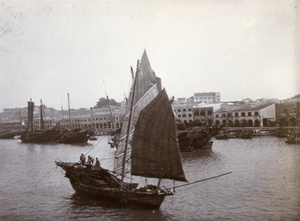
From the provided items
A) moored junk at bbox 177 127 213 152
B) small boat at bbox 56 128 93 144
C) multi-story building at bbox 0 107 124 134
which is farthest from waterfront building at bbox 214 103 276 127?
multi-story building at bbox 0 107 124 134

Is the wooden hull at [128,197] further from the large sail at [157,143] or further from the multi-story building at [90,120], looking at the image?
the multi-story building at [90,120]

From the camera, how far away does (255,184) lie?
85.1ft

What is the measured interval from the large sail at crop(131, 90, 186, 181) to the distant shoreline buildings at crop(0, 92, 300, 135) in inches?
1028

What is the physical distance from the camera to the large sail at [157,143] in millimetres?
19978

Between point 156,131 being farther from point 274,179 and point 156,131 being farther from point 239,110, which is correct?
point 239,110

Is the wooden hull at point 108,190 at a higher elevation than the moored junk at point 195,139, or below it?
below

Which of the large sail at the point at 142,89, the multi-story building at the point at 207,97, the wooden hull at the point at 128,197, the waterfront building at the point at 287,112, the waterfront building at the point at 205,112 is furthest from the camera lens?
the multi-story building at the point at 207,97

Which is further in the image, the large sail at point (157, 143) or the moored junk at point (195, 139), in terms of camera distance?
the moored junk at point (195, 139)

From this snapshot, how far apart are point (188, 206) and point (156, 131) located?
17.3 feet

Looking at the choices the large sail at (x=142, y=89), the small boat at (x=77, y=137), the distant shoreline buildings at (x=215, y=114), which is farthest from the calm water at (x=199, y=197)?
the small boat at (x=77, y=137)

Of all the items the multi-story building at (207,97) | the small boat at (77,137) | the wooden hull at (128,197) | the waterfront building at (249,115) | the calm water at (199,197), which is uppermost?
the multi-story building at (207,97)

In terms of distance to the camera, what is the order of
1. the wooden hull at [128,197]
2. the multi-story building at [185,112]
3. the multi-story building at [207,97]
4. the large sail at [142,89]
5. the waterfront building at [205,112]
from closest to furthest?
the wooden hull at [128,197] < the large sail at [142,89] < the waterfront building at [205,112] < the multi-story building at [185,112] < the multi-story building at [207,97]

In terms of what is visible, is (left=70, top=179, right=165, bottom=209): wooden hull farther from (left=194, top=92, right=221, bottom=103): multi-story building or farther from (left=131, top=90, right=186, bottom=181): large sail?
(left=194, top=92, right=221, bottom=103): multi-story building

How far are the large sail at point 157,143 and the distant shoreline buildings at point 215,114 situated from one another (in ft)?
85.6
